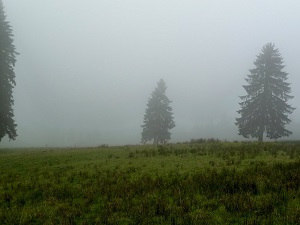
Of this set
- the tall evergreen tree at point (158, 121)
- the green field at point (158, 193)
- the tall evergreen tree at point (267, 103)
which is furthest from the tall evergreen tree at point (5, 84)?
the tall evergreen tree at point (267, 103)

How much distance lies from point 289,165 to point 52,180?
10.3 metres

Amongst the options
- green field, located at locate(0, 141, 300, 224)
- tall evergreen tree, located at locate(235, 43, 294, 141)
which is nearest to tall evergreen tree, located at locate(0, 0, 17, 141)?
green field, located at locate(0, 141, 300, 224)

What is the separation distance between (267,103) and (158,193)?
97.0ft

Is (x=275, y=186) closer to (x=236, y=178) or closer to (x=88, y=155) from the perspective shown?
(x=236, y=178)

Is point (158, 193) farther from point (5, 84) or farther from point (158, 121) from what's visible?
point (158, 121)

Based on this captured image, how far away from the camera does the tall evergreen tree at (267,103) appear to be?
36125 mm

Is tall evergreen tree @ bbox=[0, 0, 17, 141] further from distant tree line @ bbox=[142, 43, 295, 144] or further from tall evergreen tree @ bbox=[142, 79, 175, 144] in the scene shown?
distant tree line @ bbox=[142, 43, 295, 144]

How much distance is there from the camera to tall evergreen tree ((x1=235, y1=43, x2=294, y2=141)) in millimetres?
36125

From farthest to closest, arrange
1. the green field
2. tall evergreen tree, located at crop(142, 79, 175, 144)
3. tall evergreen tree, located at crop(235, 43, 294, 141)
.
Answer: tall evergreen tree, located at crop(142, 79, 175, 144), tall evergreen tree, located at crop(235, 43, 294, 141), the green field

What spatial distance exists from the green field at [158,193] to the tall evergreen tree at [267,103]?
21425 millimetres

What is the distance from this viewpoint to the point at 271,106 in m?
36.3

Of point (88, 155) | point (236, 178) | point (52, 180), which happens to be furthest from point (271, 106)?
point (52, 180)

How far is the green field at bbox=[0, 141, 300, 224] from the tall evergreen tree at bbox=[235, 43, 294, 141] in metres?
21.4

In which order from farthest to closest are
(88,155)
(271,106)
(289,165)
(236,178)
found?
(271,106) → (88,155) → (289,165) → (236,178)
